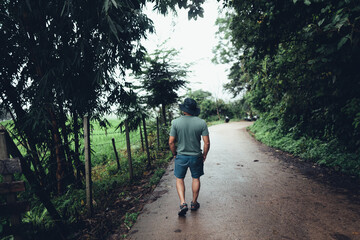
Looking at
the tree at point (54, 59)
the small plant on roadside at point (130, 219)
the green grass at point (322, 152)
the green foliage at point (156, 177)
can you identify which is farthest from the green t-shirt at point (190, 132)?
the green grass at point (322, 152)

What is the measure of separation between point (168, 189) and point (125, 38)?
3.66m

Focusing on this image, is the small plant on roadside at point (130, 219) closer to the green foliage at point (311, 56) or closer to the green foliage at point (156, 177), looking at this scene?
the green foliage at point (156, 177)

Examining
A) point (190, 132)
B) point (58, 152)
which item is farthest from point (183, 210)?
point (58, 152)

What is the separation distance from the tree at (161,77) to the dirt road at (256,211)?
5.46 meters

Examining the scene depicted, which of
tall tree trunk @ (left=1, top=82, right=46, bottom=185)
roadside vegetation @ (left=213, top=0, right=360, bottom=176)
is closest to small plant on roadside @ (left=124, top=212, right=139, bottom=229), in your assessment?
tall tree trunk @ (left=1, top=82, right=46, bottom=185)

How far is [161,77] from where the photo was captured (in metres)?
9.78

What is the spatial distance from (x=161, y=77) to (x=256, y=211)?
7653mm

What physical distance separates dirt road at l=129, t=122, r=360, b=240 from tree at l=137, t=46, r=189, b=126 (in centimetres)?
546

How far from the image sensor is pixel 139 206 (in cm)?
394

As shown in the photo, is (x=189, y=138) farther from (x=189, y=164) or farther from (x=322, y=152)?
(x=322, y=152)

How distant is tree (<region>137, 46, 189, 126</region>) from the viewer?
973 cm

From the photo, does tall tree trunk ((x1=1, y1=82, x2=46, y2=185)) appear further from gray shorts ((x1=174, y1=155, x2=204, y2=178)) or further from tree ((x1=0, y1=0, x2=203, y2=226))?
gray shorts ((x1=174, y1=155, x2=204, y2=178))

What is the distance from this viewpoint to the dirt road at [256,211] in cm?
282

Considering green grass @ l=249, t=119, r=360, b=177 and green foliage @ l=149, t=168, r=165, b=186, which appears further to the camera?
green foliage @ l=149, t=168, r=165, b=186
